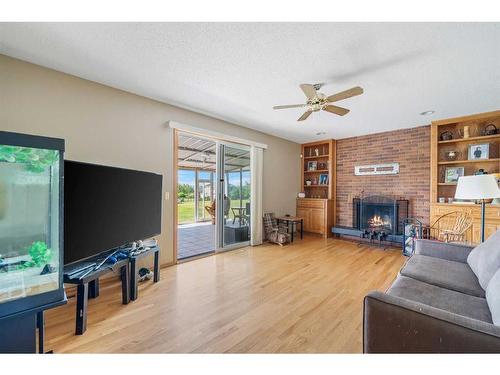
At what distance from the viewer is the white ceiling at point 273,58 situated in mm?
1748

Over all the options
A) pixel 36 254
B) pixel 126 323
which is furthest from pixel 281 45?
pixel 126 323

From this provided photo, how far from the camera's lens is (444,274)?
1.89m

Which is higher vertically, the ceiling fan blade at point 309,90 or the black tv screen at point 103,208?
the ceiling fan blade at point 309,90

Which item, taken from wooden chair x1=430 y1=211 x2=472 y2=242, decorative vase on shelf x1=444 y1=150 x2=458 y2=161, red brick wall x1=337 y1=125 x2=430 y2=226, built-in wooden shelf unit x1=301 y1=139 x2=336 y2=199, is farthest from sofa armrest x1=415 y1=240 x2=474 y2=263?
built-in wooden shelf unit x1=301 y1=139 x2=336 y2=199

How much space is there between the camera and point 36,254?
116 cm

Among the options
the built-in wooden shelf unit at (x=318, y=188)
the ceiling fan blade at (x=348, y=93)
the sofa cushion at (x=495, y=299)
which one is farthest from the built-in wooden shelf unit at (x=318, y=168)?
the sofa cushion at (x=495, y=299)

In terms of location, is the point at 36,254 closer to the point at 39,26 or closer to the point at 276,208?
the point at 39,26

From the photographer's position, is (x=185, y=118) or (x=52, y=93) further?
(x=185, y=118)

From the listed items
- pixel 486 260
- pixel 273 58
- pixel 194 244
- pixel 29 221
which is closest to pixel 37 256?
pixel 29 221

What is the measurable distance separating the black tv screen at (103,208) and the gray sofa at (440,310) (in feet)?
7.31

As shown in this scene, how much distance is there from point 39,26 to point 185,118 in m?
1.95

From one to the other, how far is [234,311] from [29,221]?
173cm

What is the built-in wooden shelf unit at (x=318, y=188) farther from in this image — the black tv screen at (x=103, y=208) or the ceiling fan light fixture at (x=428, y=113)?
the black tv screen at (x=103, y=208)
